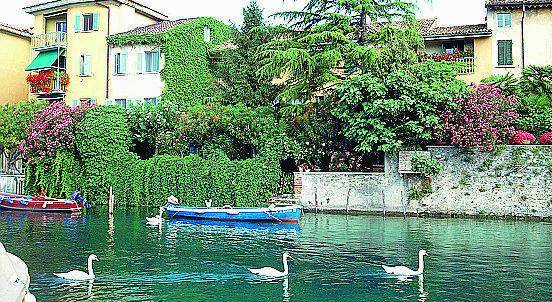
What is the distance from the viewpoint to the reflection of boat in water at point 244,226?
29.4m

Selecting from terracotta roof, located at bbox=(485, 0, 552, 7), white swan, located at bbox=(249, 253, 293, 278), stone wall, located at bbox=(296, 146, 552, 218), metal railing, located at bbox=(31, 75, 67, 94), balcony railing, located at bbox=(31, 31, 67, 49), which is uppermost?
terracotta roof, located at bbox=(485, 0, 552, 7)

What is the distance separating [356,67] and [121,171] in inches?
625

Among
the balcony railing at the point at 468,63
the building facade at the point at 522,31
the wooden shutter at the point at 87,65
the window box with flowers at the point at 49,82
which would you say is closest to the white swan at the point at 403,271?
the balcony railing at the point at 468,63

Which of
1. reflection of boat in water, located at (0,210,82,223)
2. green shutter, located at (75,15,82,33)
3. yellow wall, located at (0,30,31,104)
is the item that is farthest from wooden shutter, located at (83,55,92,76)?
reflection of boat in water, located at (0,210,82,223)

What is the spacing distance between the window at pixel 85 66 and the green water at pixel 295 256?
17563mm

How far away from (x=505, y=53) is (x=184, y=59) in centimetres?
2195

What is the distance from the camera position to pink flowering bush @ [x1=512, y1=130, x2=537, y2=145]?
3388 centimetres

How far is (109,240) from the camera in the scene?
26203 mm

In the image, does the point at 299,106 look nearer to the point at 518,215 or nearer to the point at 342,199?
the point at 342,199

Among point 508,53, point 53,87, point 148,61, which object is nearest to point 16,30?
point 53,87

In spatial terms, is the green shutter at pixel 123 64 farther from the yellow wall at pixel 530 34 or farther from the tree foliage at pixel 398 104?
the yellow wall at pixel 530 34

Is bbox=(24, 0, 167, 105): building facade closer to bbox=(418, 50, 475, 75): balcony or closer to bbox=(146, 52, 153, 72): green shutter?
bbox=(146, 52, 153, 72): green shutter

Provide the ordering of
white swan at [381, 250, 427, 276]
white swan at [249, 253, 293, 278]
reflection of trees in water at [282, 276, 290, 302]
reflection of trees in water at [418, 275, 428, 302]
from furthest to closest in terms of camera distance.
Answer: white swan at [381, 250, 427, 276] → white swan at [249, 253, 293, 278] → reflection of trees in water at [418, 275, 428, 302] → reflection of trees in water at [282, 276, 290, 302]

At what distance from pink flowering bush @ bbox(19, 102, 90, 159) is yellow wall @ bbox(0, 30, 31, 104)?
13.1 metres
